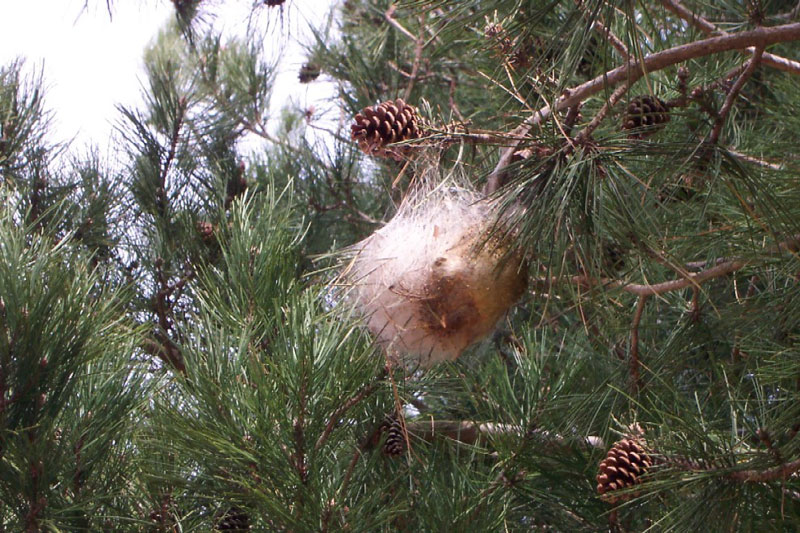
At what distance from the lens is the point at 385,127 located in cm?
98

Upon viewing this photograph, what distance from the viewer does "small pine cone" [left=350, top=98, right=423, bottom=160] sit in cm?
98

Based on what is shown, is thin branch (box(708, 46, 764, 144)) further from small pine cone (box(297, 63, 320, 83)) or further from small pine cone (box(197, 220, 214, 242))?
small pine cone (box(297, 63, 320, 83))

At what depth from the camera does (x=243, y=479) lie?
0.95 meters

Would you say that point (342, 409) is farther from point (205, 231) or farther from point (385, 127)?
point (205, 231)

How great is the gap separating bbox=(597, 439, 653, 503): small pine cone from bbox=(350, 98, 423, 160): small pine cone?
0.41m

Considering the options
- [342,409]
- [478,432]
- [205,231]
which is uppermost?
[205,231]

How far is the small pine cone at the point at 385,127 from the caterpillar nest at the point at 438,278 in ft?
0.24

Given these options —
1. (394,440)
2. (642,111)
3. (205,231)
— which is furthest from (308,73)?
(642,111)

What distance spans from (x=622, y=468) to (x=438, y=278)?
0.95ft

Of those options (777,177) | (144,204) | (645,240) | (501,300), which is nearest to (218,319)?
(501,300)

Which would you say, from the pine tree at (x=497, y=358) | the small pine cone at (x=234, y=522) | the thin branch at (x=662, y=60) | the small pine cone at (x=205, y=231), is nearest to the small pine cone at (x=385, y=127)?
the pine tree at (x=497, y=358)

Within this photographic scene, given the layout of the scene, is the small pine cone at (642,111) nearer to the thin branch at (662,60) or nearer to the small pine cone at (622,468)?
the thin branch at (662,60)

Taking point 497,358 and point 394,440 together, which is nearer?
point 394,440

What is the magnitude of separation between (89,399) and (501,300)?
56 centimetres
